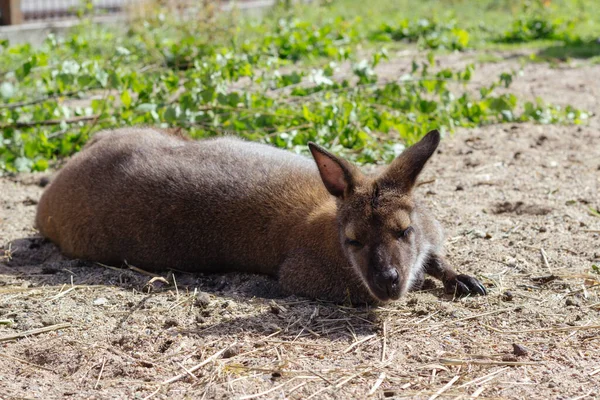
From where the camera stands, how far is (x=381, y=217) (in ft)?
14.2

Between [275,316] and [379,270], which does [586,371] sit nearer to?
[379,270]

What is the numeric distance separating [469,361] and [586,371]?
0.51 metres

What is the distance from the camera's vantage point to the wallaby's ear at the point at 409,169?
452 cm

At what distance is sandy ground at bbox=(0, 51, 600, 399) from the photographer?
360 centimetres

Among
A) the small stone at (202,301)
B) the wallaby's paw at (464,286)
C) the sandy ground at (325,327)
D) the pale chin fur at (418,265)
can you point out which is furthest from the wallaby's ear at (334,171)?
the small stone at (202,301)

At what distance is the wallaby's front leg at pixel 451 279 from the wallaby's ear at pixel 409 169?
1.84 feet

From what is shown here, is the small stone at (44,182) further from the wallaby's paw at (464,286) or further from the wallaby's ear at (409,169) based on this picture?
the wallaby's paw at (464,286)

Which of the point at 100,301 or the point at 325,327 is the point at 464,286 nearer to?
the point at 325,327

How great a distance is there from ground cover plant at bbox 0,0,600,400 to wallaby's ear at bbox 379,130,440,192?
0.66m

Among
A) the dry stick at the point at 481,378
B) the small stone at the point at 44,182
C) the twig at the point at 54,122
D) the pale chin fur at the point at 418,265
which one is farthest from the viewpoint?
the twig at the point at 54,122

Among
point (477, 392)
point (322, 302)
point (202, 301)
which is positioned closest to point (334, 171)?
point (322, 302)

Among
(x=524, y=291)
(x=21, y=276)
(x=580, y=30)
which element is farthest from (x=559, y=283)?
(x=580, y=30)

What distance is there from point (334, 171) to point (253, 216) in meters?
0.70

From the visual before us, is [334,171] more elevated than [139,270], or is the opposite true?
[334,171]
